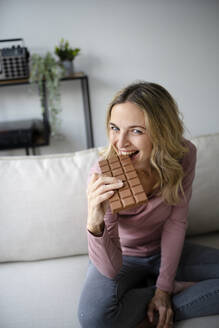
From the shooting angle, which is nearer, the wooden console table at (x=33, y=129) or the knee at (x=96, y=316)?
the knee at (x=96, y=316)

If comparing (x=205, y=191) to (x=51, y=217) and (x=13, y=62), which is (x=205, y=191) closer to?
(x=51, y=217)

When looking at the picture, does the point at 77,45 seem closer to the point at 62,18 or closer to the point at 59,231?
the point at 62,18

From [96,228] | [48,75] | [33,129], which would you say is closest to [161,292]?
[96,228]

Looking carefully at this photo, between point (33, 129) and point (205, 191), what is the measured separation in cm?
213

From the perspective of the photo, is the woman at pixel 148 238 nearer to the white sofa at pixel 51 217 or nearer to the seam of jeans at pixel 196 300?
the seam of jeans at pixel 196 300

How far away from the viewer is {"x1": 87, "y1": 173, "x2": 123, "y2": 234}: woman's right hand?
1.10 metres

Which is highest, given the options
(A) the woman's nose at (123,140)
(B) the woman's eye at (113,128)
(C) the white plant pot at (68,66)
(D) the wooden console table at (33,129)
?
(C) the white plant pot at (68,66)

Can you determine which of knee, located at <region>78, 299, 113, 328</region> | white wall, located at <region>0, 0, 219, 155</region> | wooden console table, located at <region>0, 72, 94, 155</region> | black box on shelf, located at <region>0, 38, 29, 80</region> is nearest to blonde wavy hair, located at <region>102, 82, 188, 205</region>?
knee, located at <region>78, 299, 113, 328</region>

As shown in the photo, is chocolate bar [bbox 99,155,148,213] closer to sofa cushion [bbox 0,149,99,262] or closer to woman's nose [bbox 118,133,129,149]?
woman's nose [bbox 118,133,129,149]

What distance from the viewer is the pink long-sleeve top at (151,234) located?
1210 mm

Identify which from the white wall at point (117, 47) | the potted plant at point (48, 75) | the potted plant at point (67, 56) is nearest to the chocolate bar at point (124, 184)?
the potted plant at point (48, 75)

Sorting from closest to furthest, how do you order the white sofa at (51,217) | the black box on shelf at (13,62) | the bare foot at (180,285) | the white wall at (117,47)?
the bare foot at (180,285), the white sofa at (51,217), the black box on shelf at (13,62), the white wall at (117,47)

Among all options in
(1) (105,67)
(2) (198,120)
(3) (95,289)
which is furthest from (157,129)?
(2) (198,120)

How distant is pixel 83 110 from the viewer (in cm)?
370
